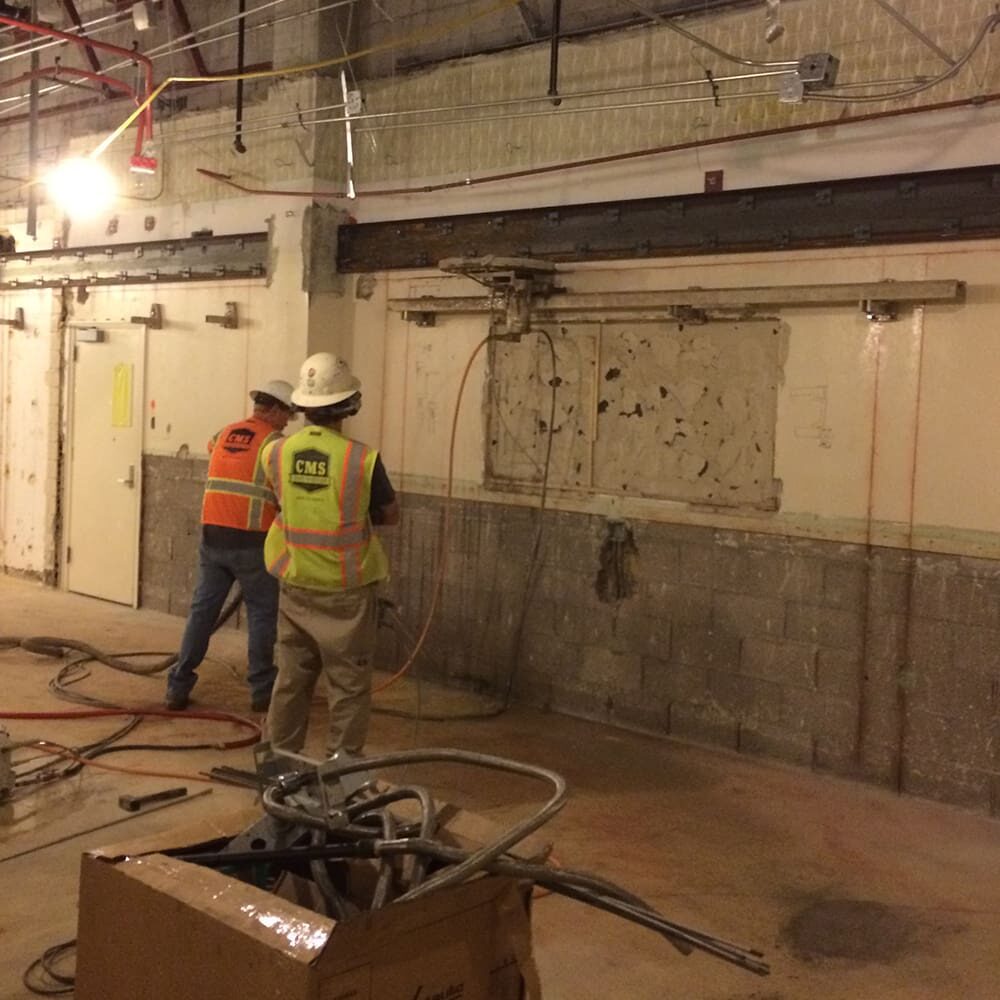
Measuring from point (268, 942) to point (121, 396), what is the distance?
20.8 feet

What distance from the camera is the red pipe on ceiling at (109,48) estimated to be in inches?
223

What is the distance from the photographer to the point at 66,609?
23.8 ft

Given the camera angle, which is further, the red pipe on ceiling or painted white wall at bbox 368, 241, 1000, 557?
the red pipe on ceiling

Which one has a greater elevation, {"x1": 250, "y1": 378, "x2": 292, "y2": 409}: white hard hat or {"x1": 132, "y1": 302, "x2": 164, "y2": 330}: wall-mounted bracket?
{"x1": 132, "y1": 302, "x2": 164, "y2": 330}: wall-mounted bracket

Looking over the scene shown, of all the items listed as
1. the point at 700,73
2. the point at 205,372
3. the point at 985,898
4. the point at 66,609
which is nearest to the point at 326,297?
the point at 205,372

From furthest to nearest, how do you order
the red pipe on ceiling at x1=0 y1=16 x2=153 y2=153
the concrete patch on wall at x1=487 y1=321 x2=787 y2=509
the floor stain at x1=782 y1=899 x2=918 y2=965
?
the red pipe on ceiling at x1=0 y1=16 x2=153 y2=153, the concrete patch on wall at x1=487 y1=321 x2=787 y2=509, the floor stain at x1=782 y1=899 x2=918 y2=965

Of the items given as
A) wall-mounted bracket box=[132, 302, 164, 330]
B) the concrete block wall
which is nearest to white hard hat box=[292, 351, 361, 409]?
the concrete block wall

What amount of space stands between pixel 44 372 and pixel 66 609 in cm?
180

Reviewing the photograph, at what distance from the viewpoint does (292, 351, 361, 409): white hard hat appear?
154 inches

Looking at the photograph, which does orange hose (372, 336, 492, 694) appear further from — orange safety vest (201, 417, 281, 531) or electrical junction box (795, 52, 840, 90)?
electrical junction box (795, 52, 840, 90)

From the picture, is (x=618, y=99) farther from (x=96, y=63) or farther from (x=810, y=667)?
(x=96, y=63)

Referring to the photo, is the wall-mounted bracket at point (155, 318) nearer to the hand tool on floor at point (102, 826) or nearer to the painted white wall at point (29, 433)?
the painted white wall at point (29, 433)

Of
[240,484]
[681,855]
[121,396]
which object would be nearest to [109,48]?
[121,396]

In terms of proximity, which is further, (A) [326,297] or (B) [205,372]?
(B) [205,372]
